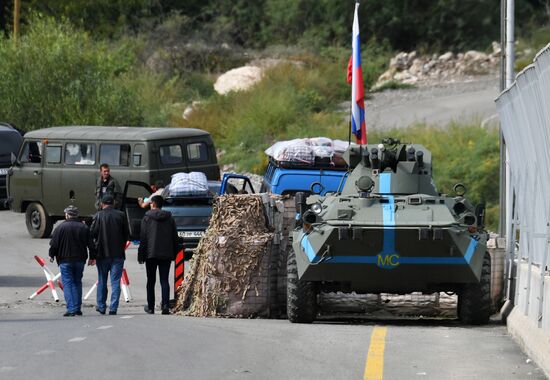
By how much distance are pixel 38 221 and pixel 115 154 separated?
2371mm

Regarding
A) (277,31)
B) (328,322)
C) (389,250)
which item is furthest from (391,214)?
(277,31)

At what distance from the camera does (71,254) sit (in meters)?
18.3

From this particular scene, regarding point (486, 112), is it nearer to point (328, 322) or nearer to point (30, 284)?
point (30, 284)

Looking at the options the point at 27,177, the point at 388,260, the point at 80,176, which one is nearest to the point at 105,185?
the point at 80,176

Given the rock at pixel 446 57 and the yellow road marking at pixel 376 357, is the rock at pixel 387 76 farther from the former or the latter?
the yellow road marking at pixel 376 357

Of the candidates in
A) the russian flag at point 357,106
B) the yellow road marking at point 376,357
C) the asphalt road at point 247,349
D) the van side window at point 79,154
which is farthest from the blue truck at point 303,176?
the yellow road marking at point 376,357

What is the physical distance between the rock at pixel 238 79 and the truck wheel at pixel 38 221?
23.0 meters

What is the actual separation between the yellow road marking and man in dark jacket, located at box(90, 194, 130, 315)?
4052 millimetres

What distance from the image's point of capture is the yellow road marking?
39.8ft

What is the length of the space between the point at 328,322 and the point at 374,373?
588 centimetres

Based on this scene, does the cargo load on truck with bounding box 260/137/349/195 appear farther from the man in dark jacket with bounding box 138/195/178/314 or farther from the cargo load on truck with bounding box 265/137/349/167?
the man in dark jacket with bounding box 138/195/178/314

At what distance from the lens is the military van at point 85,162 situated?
3088 centimetres

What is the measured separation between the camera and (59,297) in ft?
71.0

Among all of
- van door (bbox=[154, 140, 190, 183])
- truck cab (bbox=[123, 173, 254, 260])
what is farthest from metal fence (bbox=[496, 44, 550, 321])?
van door (bbox=[154, 140, 190, 183])
